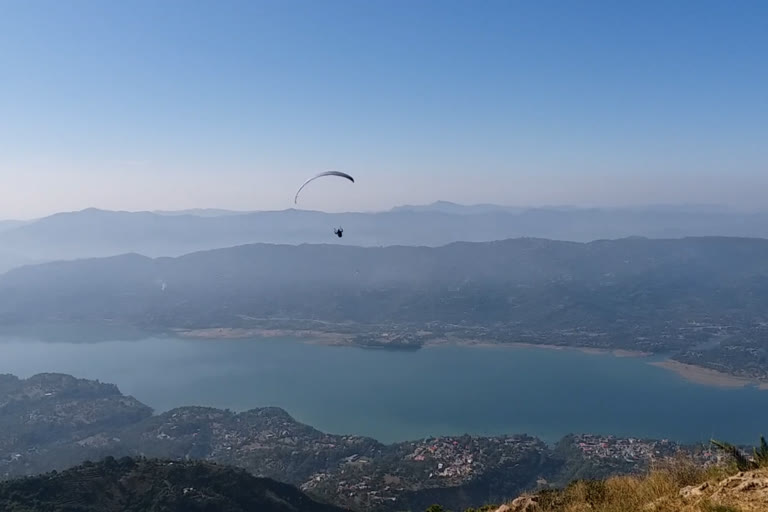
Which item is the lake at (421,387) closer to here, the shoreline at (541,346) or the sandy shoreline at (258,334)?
the shoreline at (541,346)

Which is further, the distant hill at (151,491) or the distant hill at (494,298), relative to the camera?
the distant hill at (494,298)

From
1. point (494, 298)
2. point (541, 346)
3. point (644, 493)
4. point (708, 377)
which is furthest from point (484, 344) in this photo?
point (644, 493)

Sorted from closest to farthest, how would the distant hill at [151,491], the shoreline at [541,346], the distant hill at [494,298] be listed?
the distant hill at [151,491] → the shoreline at [541,346] → the distant hill at [494,298]

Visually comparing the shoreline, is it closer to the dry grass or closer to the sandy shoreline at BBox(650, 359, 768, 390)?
the sandy shoreline at BBox(650, 359, 768, 390)

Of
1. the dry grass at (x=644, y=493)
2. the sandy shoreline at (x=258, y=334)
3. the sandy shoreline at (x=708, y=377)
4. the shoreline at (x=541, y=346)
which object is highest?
the dry grass at (x=644, y=493)

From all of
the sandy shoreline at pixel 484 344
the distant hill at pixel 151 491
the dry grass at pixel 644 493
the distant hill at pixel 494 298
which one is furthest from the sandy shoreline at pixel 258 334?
the dry grass at pixel 644 493

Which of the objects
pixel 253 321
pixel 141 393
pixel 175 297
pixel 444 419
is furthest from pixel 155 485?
pixel 175 297

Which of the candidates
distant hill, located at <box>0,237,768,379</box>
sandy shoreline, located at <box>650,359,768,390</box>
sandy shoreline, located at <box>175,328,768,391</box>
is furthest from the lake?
distant hill, located at <box>0,237,768,379</box>
